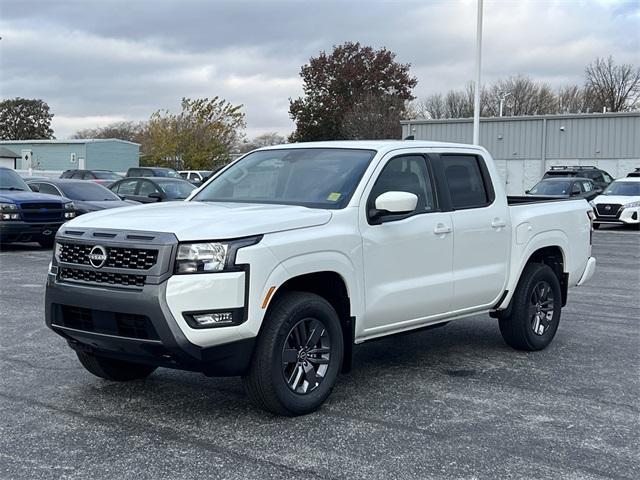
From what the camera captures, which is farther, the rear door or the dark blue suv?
the dark blue suv

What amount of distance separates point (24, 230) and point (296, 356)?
12.2 meters

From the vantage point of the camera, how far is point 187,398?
585 centimetres

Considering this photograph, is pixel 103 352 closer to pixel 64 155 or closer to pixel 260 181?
pixel 260 181

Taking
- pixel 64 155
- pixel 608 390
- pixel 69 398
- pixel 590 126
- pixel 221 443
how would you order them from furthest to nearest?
pixel 64 155
pixel 590 126
pixel 608 390
pixel 69 398
pixel 221 443

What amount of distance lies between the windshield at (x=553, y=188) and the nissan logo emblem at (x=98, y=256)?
2336 centimetres

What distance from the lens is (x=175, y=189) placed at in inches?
880

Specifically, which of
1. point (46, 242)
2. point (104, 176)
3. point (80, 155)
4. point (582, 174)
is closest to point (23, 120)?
point (80, 155)

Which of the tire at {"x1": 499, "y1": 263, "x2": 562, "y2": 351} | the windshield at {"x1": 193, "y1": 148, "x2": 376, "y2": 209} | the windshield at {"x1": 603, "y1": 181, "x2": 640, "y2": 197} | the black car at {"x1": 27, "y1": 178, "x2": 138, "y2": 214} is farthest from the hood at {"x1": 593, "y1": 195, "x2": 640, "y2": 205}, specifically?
the windshield at {"x1": 193, "y1": 148, "x2": 376, "y2": 209}

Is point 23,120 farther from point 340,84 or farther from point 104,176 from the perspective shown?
point 104,176

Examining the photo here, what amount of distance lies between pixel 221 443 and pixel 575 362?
12.3 ft

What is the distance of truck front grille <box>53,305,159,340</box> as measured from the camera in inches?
195

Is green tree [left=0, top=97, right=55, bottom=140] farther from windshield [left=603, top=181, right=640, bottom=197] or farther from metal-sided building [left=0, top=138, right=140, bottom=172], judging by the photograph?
windshield [left=603, top=181, right=640, bottom=197]

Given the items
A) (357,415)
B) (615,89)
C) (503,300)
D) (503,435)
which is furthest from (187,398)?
(615,89)

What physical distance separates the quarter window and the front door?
0.29 metres
